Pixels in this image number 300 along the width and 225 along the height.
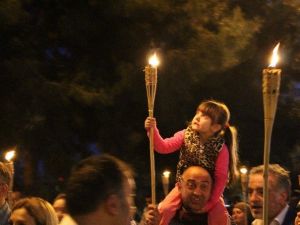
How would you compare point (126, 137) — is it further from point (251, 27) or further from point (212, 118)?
point (212, 118)

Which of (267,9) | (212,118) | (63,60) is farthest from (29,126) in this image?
(212,118)

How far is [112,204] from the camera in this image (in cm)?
338

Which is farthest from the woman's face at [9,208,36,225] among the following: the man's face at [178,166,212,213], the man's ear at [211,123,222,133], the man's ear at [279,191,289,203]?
the man's ear at [279,191,289,203]

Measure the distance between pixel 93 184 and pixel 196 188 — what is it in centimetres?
222

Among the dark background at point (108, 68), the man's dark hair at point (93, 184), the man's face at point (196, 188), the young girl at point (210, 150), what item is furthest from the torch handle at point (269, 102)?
the dark background at point (108, 68)

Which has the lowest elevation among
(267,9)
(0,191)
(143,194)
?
(0,191)

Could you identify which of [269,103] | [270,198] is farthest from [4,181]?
[269,103]

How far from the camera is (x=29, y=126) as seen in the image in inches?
454

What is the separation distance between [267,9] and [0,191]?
25.9 feet

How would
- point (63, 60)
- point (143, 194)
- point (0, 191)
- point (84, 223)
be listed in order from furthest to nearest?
point (143, 194)
point (63, 60)
point (0, 191)
point (84, 223)

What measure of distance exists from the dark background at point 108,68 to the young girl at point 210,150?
510cm

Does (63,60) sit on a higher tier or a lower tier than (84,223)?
higher

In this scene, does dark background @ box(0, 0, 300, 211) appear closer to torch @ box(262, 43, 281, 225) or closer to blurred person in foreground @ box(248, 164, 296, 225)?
blurred person in foreground @ box(248, 164, 296, 225)

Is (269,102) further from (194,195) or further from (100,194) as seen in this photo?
→ (194,195)
